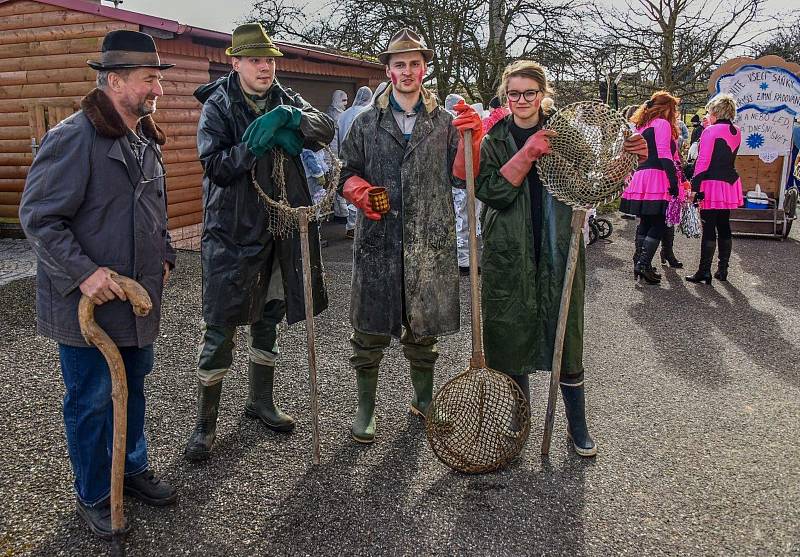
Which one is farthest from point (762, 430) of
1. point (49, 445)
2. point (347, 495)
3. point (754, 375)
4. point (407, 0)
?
point (407, 0)

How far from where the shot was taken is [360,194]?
11.2 ft

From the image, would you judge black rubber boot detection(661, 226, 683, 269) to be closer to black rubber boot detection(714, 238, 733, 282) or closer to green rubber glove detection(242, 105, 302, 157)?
black rubber boot detection(714, 238, 733, 282)

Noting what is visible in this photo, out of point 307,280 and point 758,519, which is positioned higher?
point 307,280

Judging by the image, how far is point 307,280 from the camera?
3439mm

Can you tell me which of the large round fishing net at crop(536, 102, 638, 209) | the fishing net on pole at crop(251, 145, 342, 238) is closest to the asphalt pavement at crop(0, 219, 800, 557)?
the fishing net on pole at crop(251, 145, 342, 238)

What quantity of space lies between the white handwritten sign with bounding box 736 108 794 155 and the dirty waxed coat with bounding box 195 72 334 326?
8893mm

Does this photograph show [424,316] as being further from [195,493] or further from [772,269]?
[772,269]

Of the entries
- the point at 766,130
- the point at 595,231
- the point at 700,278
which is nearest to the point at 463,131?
the point at 700,278

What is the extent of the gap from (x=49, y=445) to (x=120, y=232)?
1.63 m

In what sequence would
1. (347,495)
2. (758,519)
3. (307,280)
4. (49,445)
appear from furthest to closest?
(49,445) → (307,280) → (347,495) → (758,519)

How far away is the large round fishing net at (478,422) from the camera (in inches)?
133

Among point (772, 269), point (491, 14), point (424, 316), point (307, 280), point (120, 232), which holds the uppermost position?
point (491, 14)

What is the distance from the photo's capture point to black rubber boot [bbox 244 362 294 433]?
3.87 metres

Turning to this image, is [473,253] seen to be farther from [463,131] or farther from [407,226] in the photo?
[463,131]
